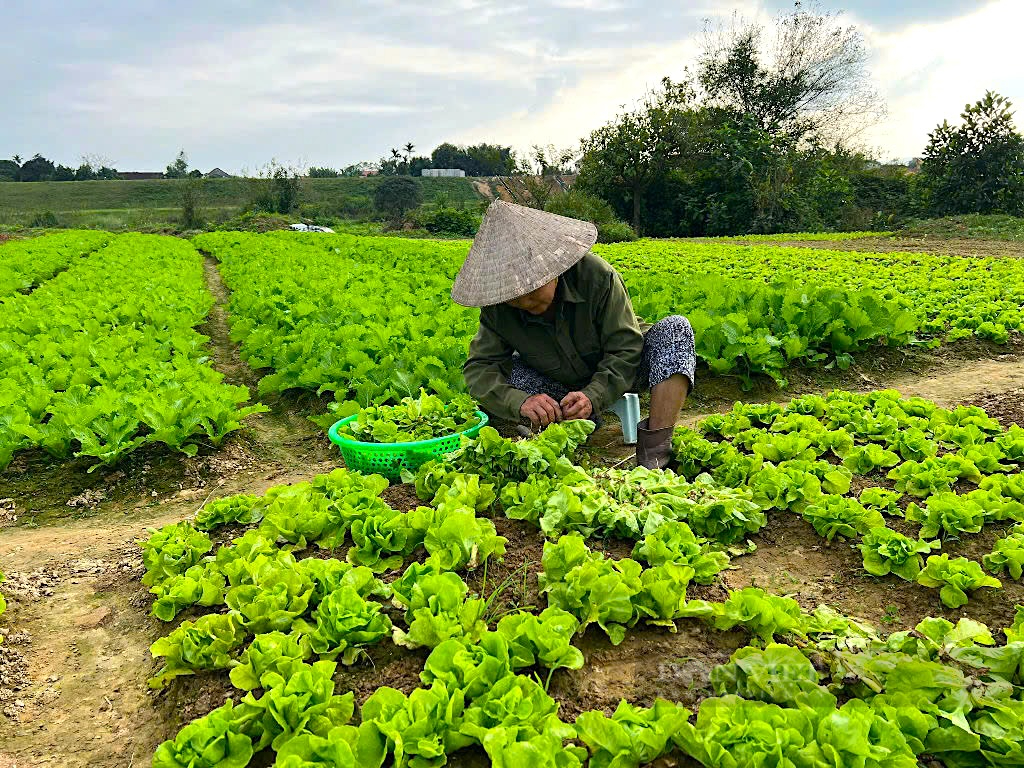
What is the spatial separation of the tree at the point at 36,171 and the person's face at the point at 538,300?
104 metres

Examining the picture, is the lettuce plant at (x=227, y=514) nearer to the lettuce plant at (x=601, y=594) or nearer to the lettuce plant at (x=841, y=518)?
the lettuce plant at (x=601, y=594)

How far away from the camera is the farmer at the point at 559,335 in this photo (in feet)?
12.6

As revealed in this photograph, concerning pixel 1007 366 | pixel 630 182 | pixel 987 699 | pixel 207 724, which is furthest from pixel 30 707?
pixel 630 182

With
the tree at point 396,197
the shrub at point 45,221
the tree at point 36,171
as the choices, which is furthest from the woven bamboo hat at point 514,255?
the tree at point 36,171

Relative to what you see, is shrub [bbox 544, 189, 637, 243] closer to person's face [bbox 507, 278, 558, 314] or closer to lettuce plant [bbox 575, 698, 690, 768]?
person's face [bbox 507, 278, 558, 314]

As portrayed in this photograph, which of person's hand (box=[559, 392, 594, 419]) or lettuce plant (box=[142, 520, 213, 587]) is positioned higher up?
person's hand (box=[559, 392, 594, 419])

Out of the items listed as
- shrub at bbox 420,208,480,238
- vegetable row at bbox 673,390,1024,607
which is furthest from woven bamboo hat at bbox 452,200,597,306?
shrub at bbox 420,208,480,238

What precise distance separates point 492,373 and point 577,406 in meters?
0.65

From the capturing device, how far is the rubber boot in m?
4.24

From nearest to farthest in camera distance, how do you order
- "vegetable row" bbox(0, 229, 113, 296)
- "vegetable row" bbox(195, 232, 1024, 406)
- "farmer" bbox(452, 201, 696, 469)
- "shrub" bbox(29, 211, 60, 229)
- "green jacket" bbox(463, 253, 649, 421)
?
"farmer" bbox(452, 201, 696, 469) < "green jacket" bbox(463, 253, 649, 421) < "vegetable row" bbox(195, 232, 1024, 406) < "vegetable row" bbox(0, 229, 113, 296) < "shrub" bbox(29, 211, 60, 229)

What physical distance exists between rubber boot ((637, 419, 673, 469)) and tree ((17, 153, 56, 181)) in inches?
4127

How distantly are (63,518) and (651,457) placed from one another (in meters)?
3.83

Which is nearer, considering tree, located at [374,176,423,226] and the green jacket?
the green jacket

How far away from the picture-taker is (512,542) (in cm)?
322
